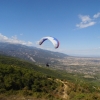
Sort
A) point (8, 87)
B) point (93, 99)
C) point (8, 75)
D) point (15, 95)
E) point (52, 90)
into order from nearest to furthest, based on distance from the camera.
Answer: point (93, 99) < point (15, 95) < point (8, 87) < point (52, 90) < point (8, 75)

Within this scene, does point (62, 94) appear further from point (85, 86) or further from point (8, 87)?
point (8, 87)

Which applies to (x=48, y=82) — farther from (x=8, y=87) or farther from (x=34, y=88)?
(x=8, y=87)

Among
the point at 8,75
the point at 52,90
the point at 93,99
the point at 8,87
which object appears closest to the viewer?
the point at 93,99

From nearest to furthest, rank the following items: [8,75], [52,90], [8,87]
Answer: [8,87] → [52,90] → [8,75]

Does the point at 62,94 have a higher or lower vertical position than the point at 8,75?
lower

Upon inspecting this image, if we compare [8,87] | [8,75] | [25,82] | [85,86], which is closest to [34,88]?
[25,82]

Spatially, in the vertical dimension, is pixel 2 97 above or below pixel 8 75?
below

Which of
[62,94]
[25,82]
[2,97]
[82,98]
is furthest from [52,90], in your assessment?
[2,97]

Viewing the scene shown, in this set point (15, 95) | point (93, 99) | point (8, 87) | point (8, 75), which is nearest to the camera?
point (93, 99)

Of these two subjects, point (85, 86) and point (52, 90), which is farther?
point (85, 86)
